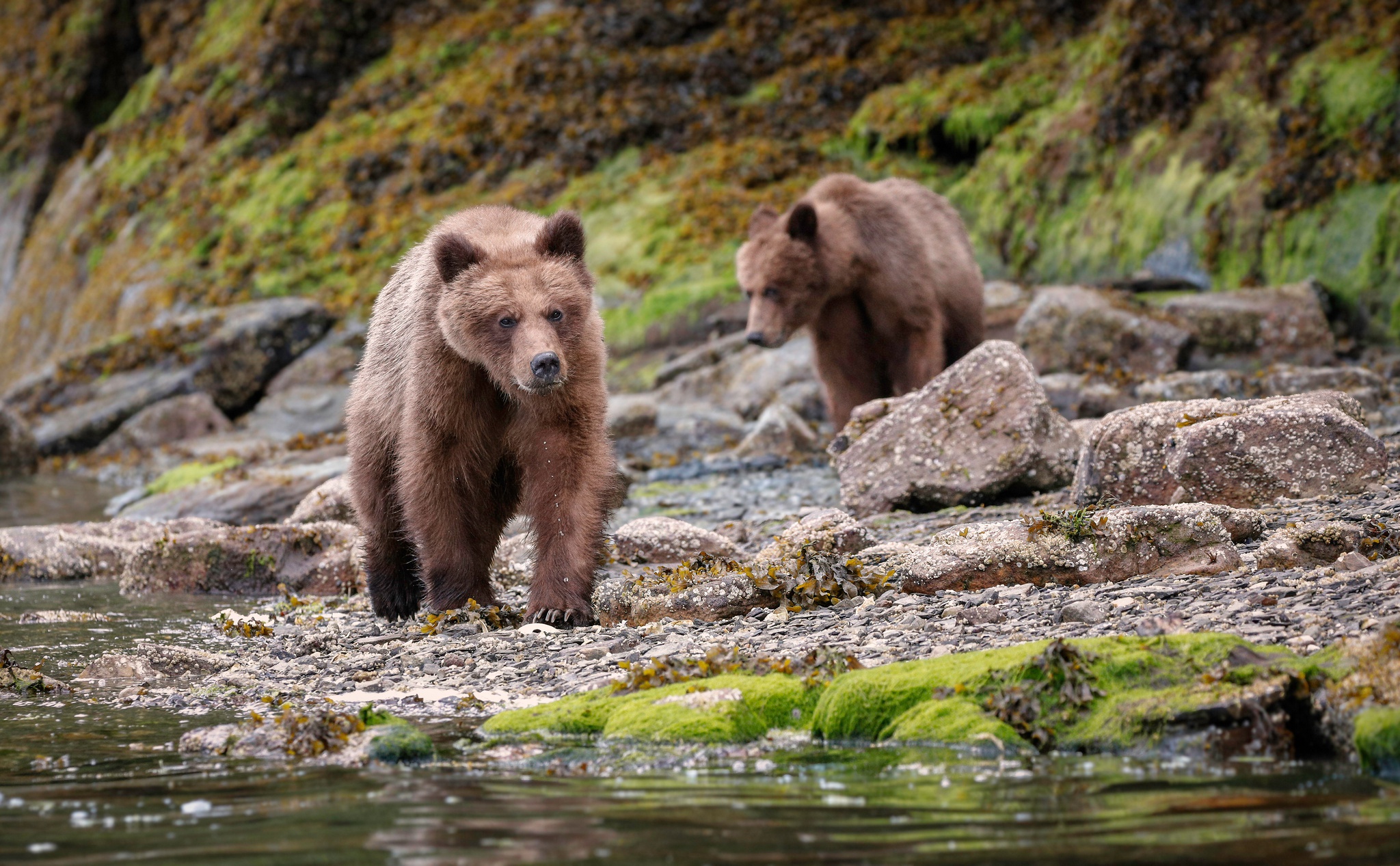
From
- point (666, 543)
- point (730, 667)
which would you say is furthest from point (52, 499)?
point (730, 667)

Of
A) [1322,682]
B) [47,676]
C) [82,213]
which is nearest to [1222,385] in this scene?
[1322,682]

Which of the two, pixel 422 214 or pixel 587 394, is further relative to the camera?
pixel 422 214

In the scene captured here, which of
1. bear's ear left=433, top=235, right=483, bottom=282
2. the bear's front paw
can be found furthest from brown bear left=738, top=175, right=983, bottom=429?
the bear's front paw

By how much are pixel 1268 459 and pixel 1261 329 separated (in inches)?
276

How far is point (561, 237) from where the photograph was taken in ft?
24.6

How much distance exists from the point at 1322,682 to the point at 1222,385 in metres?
8.65

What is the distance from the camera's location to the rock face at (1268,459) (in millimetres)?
7469

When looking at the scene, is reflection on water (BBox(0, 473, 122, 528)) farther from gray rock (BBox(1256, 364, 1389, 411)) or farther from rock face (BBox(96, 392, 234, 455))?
gray rock (BBox(1256, 364, 1389, 411))

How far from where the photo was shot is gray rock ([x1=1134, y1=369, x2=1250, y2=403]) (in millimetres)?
12078

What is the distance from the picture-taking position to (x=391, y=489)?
832 cm

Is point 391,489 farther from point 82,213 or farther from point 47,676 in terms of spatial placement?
point 82,213

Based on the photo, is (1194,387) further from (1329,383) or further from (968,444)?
(968,444)

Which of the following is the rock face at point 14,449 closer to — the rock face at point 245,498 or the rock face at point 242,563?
the rock face at point 245,498

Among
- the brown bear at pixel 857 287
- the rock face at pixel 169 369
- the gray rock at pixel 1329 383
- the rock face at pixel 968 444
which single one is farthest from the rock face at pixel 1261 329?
the rock face at pixel 169 369
